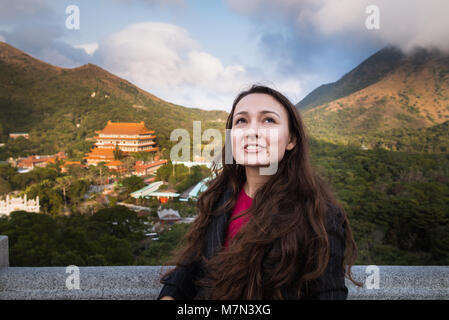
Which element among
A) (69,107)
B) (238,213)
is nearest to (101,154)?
(69,107)

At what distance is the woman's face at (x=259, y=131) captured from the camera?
0.92 meters

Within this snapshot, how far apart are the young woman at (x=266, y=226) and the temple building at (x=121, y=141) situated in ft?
63.7

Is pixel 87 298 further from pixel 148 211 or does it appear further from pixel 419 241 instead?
pixel 148 211

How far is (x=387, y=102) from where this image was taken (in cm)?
1767

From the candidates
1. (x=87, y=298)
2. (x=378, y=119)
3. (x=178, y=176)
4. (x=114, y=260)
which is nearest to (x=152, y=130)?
(x=178, y=176)

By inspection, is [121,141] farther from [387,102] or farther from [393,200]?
[387,102]

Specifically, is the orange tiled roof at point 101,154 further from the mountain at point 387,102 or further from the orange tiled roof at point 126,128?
the mountain at point 387,102

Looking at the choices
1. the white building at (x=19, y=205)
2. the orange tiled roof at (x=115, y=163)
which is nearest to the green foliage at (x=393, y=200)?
the white building at (x=19, y=205)

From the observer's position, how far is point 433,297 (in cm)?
129

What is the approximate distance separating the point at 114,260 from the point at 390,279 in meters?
5.50

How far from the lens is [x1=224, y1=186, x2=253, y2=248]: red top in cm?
95

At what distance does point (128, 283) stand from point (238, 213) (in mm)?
659

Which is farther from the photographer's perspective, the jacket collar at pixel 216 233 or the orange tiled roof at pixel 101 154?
the orange tiled roof at pixel 101 154

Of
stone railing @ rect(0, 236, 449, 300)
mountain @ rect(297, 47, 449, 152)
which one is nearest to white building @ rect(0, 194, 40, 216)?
stone railing @ rect(0, 236, 449, 300)
